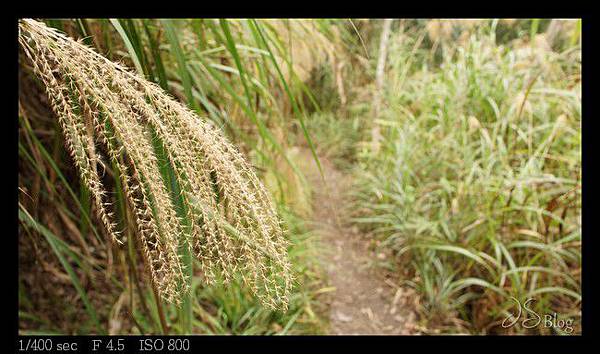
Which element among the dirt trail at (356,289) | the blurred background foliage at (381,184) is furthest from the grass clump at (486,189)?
the dirt trail at (356,289)

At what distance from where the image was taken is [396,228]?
2410 millimetres
